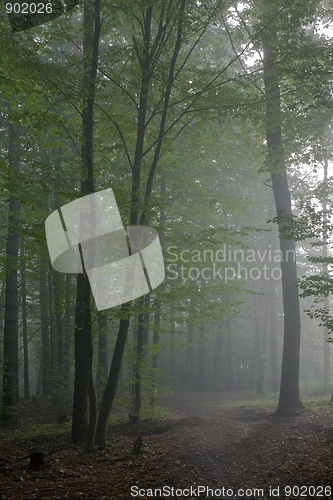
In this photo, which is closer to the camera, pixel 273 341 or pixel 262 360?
pixel 273 341

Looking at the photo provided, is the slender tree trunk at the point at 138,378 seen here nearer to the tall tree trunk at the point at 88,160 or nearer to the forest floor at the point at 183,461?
the forest floor at the point at 183,461

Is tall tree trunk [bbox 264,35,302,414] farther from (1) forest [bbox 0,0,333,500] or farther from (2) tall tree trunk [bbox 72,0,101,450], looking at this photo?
(2) tall tree trunk [bbox 72,0,101,450]

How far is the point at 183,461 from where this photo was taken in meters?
6.55

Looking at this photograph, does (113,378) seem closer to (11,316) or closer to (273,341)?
(11,316)

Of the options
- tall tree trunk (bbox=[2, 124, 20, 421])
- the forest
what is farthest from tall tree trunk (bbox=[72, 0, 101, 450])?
tall tree trunk (bbox=[2, 124, 20, 421])

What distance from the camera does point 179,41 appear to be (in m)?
7.36

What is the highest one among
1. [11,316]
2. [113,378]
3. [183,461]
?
[11,316]

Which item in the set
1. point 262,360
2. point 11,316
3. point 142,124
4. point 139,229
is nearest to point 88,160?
point 142,124

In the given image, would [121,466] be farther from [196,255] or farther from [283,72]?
[283,72]

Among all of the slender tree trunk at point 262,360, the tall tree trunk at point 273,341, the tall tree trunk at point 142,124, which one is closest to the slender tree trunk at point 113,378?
the tall tree trunk at point 142,124

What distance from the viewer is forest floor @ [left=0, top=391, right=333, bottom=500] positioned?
202 inches

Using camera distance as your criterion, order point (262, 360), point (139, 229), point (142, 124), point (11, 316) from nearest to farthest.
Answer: point (139, 229) < point (142, 124) < point (11, 316) < point (262, 360)

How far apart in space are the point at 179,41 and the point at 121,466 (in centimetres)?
691

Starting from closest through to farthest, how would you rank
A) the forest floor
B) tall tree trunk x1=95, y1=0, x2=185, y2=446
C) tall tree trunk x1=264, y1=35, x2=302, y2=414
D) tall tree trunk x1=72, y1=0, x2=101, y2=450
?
1. the forest floor
2. tall tree trunk x1=72, y1=0, x2=101, y2=450
3. tall tree trunk x1=95, y1=0, x2=185, y2=446
4. tall tree trunk x1=264, y1=35, x2=302, y2=414
